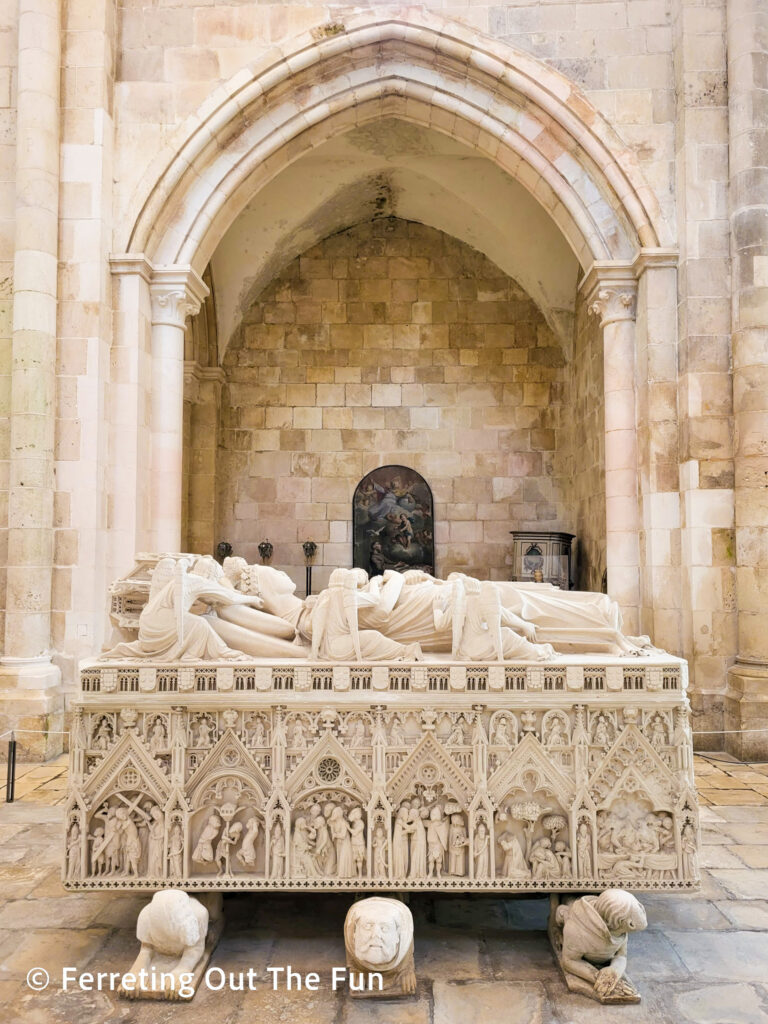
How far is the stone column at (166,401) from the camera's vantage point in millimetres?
6703

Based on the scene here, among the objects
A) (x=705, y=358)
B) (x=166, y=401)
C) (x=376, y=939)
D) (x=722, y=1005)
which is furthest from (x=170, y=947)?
(x=705, y=358)

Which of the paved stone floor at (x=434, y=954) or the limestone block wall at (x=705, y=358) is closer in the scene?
the paved stone floor at (x=434, y=954)

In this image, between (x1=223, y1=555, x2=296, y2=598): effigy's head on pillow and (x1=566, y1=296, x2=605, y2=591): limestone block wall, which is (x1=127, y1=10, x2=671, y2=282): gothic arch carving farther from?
(x1=223, y1=555, x2=296, y2=598): effigy's head on pillow

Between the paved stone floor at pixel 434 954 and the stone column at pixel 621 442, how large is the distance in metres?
2.91

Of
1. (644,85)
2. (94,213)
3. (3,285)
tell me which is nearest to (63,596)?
(3,285)

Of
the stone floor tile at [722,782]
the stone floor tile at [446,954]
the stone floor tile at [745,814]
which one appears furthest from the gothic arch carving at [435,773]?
the stone floor tile at [722,782]

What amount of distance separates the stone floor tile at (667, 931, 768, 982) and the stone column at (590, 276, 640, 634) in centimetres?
361

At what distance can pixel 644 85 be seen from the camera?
21.5ft

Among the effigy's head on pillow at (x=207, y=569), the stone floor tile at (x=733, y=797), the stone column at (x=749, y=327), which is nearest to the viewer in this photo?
the effigy's head on pillow at (x=207, y=569)

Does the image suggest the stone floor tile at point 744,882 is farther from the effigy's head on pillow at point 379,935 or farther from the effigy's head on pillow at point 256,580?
the effigy's head on pillow at point 256,580

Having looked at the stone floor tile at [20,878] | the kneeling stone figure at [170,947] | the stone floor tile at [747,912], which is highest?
the kneeling stone figure at [170,947]

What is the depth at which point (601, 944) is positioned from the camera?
105 inches

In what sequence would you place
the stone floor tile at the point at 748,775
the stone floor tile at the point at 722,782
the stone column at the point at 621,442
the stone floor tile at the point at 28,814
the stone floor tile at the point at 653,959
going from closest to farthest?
the stone floor tile at the point at 653,959 < the stone floor tile at the point at 28,814 < the stone floor tile at the point at 722,782 < the stone floor tile at the point at 748,775 < the stone column at the point at 621,442

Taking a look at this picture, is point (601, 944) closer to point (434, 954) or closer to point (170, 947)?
point (434, 954)
